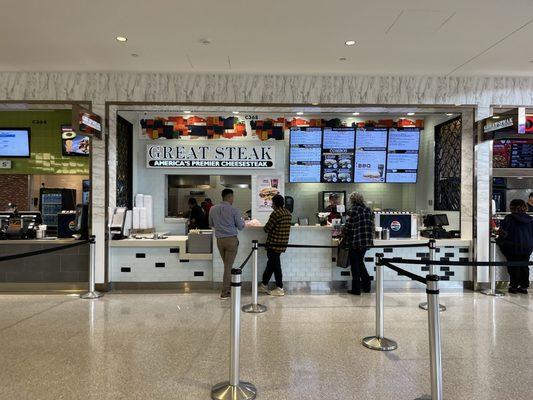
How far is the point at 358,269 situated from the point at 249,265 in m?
1.71

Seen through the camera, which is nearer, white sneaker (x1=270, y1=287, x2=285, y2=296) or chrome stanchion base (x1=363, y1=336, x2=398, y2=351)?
chrome stanchion base (x1=363, y1=336, x2=398, y2=351)

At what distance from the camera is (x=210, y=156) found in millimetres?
7633

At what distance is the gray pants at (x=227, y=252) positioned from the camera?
5.64 metres

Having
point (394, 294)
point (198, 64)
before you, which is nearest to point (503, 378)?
point (394, 294)

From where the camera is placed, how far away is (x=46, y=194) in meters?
7.11

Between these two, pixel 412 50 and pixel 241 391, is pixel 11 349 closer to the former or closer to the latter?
pixel 241 391

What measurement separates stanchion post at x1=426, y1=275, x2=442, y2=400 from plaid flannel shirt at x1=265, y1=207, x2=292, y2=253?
10.4 feet

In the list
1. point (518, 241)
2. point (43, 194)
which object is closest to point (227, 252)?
point (43, 194)

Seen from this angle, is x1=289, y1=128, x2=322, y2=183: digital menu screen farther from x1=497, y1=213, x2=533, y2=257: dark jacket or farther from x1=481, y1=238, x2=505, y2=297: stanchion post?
x1=497, y1=213, x2=533, y2=257: dark jacket

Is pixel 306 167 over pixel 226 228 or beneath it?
over

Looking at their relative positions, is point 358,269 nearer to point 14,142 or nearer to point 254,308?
point 254,308

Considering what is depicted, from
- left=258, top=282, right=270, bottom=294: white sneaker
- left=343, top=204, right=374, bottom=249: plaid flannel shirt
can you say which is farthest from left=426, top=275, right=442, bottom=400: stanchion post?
left=258, top=282, right=270, bottom=294: white sneaker

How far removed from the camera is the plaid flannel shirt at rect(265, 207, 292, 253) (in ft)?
19.0

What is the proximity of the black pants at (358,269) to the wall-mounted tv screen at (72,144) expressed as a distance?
5.21 m
